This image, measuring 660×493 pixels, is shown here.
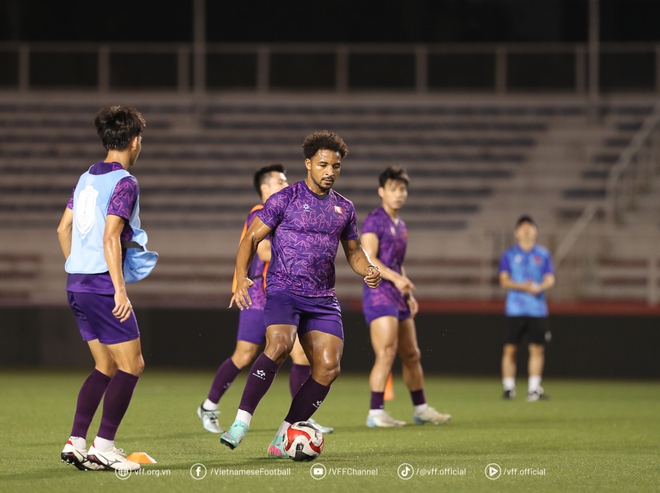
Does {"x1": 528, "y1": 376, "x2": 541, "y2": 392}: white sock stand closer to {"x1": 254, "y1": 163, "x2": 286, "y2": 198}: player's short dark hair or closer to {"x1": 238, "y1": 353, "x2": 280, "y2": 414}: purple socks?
{"x1": 254, "y1": 163, "x2": 286, "y2": 198}: player's short dark hair

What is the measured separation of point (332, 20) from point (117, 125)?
18.0m

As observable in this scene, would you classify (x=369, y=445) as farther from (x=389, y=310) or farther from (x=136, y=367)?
(x=136, y=367)

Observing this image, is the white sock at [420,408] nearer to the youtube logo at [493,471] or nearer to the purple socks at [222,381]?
the purple socks at [222,381]

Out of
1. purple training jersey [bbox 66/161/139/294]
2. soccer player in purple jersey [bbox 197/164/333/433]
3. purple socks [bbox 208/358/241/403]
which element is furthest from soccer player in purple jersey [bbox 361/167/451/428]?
purple training jersey [bbox 66/161/139/294]

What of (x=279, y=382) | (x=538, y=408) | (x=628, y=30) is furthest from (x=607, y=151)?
(x=538, y=408)

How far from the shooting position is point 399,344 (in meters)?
8.84

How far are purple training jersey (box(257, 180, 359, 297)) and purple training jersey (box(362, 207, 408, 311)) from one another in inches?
84.1

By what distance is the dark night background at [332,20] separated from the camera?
882 inches

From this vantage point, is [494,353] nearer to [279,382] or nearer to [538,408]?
[279,382]

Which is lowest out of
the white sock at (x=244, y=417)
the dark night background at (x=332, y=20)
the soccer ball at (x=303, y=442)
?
the soccer ball at (x=303, y=442)

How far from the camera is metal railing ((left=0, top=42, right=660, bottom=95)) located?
19.2 metres

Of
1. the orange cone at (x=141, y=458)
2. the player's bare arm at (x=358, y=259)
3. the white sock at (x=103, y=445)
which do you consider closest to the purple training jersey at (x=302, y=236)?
the player's bare arm at (x=358, y=259)

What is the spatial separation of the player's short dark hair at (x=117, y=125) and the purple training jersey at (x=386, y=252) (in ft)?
9.50

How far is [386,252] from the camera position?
870 centimetres
